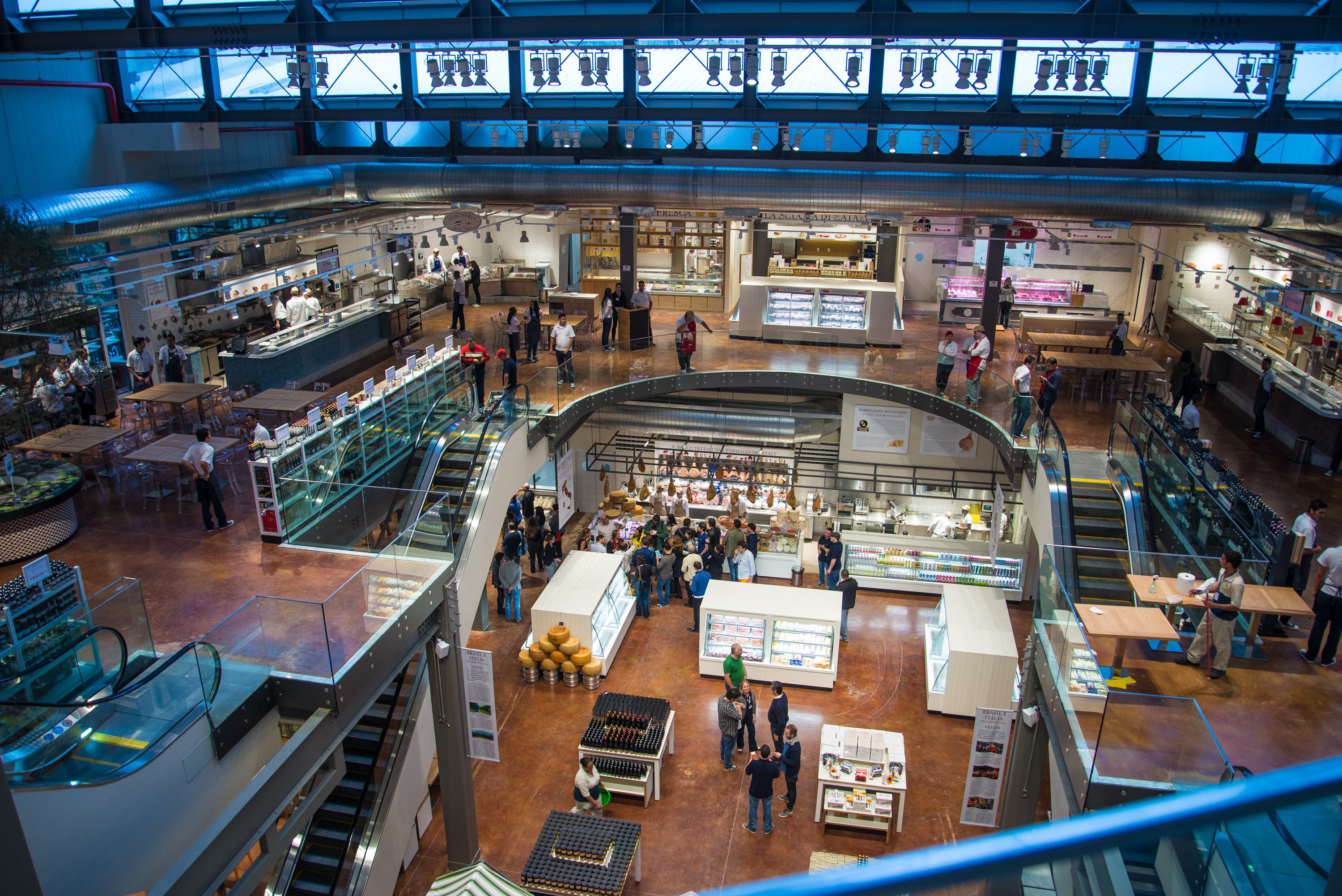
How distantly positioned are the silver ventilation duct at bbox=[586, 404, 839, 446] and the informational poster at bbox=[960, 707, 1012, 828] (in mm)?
9275

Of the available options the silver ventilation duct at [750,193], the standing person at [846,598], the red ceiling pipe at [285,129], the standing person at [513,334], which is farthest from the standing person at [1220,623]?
the red ceiling pipe at [285,129]

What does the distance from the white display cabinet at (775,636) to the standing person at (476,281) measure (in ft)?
38.7

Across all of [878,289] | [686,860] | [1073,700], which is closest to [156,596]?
[686,860]

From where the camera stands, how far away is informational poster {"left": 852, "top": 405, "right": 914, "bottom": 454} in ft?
58.3

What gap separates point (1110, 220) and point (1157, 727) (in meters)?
10.9

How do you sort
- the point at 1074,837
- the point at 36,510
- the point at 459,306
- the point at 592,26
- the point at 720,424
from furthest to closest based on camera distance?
the point at 459,306, the point at 720,424, the point at 592,26, the point at 36,510, the point at 1074,837

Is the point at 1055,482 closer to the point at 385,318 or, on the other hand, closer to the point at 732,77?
the point at 732,77

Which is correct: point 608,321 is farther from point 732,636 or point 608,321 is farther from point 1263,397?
point 1263,397

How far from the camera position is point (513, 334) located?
1714 centimetres

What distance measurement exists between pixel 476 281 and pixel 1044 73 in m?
14.2

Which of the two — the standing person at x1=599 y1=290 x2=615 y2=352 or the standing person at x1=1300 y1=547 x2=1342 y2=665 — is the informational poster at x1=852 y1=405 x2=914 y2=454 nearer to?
the standing person at x1=599 y1=290 x2=615 y2=352

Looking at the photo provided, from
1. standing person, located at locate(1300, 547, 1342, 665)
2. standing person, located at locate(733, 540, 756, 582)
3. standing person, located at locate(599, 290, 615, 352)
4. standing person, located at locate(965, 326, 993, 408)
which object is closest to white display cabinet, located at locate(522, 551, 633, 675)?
standing person, located at locate(733, 540, 756, 582)

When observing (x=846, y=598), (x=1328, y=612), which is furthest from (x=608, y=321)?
(x=1328, y=612)

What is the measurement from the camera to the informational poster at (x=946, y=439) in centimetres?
1756
